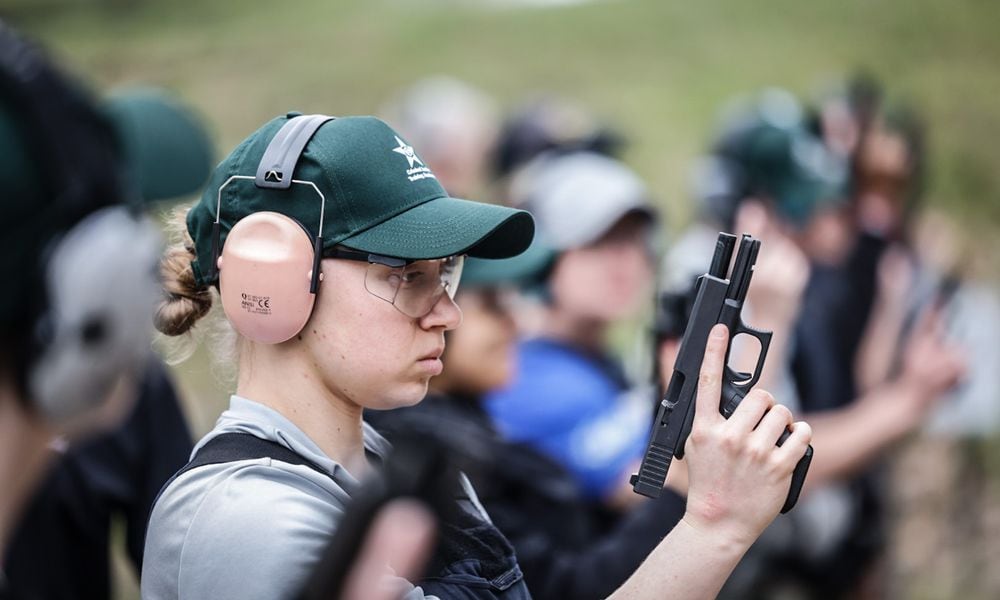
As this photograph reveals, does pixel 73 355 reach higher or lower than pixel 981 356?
higher

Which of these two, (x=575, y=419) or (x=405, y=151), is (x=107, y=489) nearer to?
(x=575, y=419)

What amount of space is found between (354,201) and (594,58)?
12469 millimetres

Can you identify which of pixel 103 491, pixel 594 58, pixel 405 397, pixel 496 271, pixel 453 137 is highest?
pixel 405 397

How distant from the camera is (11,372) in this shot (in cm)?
134

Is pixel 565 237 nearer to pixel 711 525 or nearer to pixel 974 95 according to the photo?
pixel 711 525

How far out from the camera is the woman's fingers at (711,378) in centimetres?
173

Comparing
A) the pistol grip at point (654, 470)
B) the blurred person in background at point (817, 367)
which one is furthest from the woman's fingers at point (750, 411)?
the blurred person in background at point (817, 367)

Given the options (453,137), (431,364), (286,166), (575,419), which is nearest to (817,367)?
(575,419)

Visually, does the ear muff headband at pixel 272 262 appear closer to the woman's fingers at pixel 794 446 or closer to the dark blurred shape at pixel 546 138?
the woman's fingers at pixel 794 446

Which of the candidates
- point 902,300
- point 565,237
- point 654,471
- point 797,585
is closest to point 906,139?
point 902,300

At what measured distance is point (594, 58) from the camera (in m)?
13.8

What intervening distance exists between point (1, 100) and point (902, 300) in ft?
15.0

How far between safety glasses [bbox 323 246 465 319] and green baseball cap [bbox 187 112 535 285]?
2 centimetres

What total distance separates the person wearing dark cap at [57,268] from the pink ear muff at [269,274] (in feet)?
0.91
